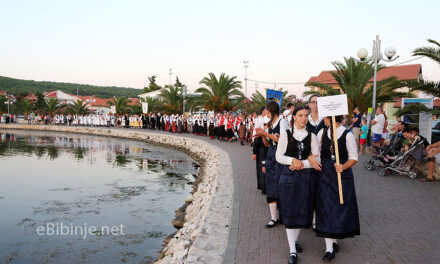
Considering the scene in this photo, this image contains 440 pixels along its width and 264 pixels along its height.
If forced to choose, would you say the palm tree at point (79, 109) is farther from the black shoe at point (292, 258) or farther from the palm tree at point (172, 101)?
the black shoe at point (292, 258)

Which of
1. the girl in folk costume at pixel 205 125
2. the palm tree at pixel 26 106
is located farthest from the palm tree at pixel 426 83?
the palm tree at pixel 26 106

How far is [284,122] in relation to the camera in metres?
5.67

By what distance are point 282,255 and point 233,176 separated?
233 inches

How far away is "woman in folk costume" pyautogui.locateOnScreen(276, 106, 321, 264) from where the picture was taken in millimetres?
4660

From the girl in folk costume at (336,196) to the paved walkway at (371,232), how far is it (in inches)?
16.7

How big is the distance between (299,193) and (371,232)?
202 cm

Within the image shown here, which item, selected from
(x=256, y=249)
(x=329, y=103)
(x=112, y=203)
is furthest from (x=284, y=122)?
(x=112, y=203)

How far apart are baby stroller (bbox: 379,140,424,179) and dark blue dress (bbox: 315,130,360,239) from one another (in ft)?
21.7

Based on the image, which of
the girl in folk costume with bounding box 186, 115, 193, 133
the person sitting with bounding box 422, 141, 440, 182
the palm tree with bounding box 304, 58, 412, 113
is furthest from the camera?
the girl in folk costume with bounding box 186, 115, 193, 133

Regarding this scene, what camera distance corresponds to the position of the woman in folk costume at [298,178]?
4660mm

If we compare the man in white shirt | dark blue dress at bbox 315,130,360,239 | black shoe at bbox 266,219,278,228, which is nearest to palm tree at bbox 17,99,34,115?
the man in white shirt

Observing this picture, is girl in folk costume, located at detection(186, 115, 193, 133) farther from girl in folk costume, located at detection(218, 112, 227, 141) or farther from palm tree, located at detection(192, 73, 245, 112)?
girl in folk costume, located at detection(218, 112, 227, 141)

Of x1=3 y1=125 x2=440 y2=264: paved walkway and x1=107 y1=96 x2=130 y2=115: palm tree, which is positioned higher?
x1=107 y1=96 x2=130 y2=115: palm tree

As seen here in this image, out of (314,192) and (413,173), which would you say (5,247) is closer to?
(314,192)
